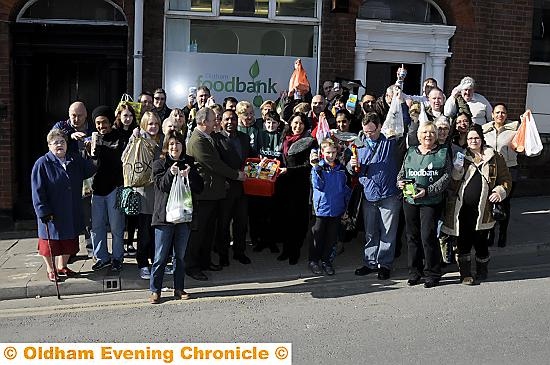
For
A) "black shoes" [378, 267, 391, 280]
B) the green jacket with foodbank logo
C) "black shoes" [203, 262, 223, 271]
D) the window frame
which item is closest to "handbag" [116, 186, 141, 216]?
"black shoes" [203, 262, 223, 271]

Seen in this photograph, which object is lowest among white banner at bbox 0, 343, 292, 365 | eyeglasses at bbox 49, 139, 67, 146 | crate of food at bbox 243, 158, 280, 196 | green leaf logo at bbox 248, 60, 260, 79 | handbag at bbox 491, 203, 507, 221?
white banner at bbox 0, 343, 292, 365

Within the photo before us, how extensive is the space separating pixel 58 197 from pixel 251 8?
5.07m

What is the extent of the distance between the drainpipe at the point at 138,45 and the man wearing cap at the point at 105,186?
8.52ft

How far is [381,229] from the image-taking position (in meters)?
7.16

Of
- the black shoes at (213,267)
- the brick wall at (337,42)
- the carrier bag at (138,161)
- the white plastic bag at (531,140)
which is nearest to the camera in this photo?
the carrier bag at (138,161)

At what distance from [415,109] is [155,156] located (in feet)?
10.4

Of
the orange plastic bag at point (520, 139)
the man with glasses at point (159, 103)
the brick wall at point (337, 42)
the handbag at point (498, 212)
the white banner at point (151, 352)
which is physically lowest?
the white banner at point (151, 352)

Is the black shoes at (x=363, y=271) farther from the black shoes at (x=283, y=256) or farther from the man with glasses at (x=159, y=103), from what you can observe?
the man with glasses at (x=159, y=103)

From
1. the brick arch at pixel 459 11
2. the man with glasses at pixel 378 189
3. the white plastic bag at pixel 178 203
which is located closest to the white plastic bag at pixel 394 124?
the man with glasses at pixel 378 189

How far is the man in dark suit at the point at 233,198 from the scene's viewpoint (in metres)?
7.04

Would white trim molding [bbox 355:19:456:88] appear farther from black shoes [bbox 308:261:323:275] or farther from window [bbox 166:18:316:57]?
black shoes [bbox 308:261:323:275]

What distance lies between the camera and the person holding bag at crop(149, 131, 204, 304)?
Answer: 243 inches

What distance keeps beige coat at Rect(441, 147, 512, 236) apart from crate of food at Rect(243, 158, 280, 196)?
1.98 metres

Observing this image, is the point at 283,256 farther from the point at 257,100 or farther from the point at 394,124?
the point at 257,100
